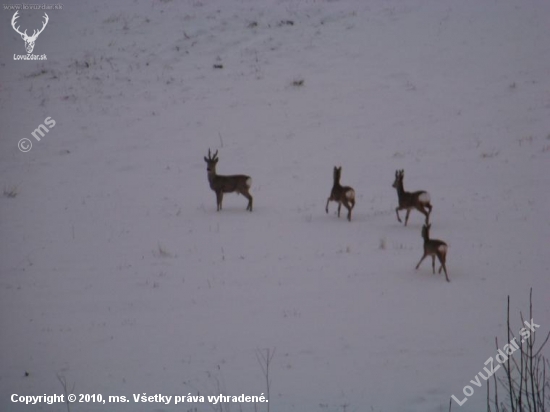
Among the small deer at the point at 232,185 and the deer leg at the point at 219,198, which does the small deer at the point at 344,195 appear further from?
the deer leg at the point at 219,198

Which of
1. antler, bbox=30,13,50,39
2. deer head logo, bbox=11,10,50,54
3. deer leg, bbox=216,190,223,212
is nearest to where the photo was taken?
deer leg, bbox=216,190,223,212

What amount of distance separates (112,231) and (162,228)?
1.03m

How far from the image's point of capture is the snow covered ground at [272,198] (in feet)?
28.4

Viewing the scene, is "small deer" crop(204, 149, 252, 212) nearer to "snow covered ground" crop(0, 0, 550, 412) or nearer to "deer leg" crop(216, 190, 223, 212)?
"deer leg" crop(216, 190, 223, 212)

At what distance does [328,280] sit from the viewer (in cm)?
1133

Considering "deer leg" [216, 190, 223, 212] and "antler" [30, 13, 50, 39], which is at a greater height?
"antler" [30, 13, 50, 39]

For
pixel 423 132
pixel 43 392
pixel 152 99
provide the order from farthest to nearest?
pixel 152 99
pixel 423 132
pixel 43 392

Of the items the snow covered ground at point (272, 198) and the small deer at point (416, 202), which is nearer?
the snow covered ground at point (272, 198)

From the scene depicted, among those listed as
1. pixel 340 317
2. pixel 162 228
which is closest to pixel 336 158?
pixel 162 228

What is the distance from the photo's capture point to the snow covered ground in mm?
8656

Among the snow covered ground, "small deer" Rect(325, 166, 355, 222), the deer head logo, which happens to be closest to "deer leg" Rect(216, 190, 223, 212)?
the snow covered ground

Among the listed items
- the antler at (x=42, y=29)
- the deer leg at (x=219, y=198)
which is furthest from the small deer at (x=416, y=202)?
the antler at (x=42, y=29)

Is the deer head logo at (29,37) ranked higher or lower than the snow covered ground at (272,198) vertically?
higher

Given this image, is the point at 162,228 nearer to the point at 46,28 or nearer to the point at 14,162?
the point at 14,162
